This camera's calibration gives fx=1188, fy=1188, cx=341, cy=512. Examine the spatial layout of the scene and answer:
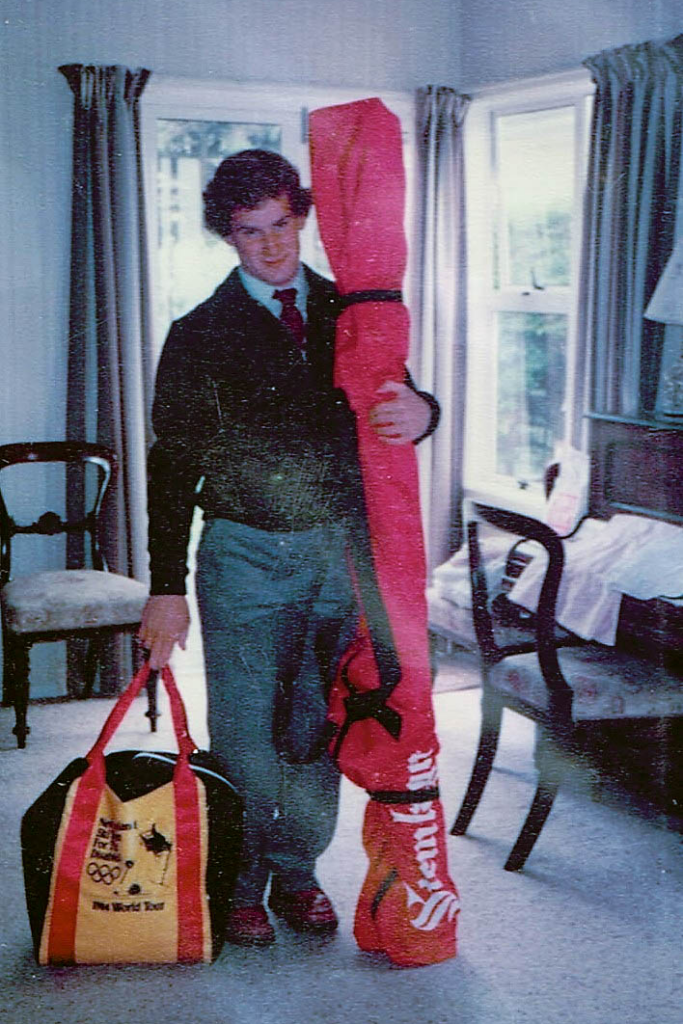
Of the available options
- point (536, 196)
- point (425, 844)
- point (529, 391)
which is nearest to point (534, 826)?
point (425, 844)

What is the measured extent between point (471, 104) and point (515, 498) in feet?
4.40

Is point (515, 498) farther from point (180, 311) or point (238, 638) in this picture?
point (238, 638)

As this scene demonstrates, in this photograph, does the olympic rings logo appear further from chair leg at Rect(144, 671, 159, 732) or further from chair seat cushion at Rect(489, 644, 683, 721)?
chair leg at Rect(144, 671, 159, 732)

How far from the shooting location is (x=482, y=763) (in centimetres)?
266

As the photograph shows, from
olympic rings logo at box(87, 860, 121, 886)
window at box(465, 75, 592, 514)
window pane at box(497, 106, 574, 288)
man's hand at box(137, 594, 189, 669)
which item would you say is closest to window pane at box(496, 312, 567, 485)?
window at box(465, 75, 592, 514)

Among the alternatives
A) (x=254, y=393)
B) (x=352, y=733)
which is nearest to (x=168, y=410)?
(x=254, y=393)

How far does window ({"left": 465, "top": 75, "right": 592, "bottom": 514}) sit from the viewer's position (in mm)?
3680

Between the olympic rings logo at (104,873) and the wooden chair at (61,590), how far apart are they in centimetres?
136

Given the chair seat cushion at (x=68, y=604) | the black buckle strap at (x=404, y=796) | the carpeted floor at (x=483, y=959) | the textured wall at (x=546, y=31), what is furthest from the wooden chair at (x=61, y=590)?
the textured wall at (x=546, y=31)

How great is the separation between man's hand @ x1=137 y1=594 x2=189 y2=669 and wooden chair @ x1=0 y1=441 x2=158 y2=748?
→ 1.33 metres

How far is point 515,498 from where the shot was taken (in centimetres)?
396

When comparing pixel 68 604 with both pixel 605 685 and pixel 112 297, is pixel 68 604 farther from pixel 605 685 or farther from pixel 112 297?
pixel 605 685

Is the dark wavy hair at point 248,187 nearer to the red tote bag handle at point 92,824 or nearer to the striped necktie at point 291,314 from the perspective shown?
the striped necktie at point 291,314

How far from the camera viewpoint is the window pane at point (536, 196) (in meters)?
3.71
